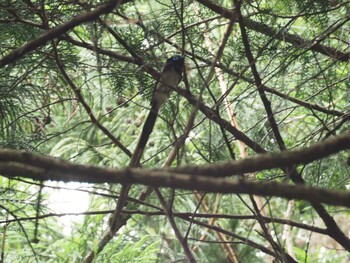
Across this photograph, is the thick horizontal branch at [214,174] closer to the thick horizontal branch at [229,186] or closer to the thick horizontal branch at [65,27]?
the thick horizontal branch at [229,186]

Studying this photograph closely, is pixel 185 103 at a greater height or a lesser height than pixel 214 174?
greater

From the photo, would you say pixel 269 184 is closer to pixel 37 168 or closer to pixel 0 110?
pixel 37 168

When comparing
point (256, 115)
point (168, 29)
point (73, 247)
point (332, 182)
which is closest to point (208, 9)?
point (168, 29)

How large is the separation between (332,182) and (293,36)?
18.4 inches

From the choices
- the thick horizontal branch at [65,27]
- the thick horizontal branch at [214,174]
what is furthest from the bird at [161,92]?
the thick horizontal branch at [214,174]

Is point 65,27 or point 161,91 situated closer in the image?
point 65,27

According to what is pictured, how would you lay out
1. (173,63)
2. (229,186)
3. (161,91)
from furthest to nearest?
1. (173,63)
2. (161,91)
3. (229,186)

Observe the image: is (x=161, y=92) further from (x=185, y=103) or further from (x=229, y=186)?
(x=229, y=186)

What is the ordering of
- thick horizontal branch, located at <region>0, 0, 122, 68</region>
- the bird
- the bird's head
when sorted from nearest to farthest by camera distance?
thick horizontal branch, located at <region>0, 0, 122, 68</region> → the bird → the bird's head

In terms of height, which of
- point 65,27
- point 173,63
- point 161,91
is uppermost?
point 173,63

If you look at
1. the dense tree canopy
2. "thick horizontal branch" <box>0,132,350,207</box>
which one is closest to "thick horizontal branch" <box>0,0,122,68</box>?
the dense tree canopy

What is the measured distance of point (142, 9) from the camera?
2.92 meters

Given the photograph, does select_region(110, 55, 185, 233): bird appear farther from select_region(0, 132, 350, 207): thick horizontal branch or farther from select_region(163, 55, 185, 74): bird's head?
select_region(0, 132, 350, 207): thick horizontal branch

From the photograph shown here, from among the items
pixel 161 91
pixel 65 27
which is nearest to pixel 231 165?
pixel 65 27
